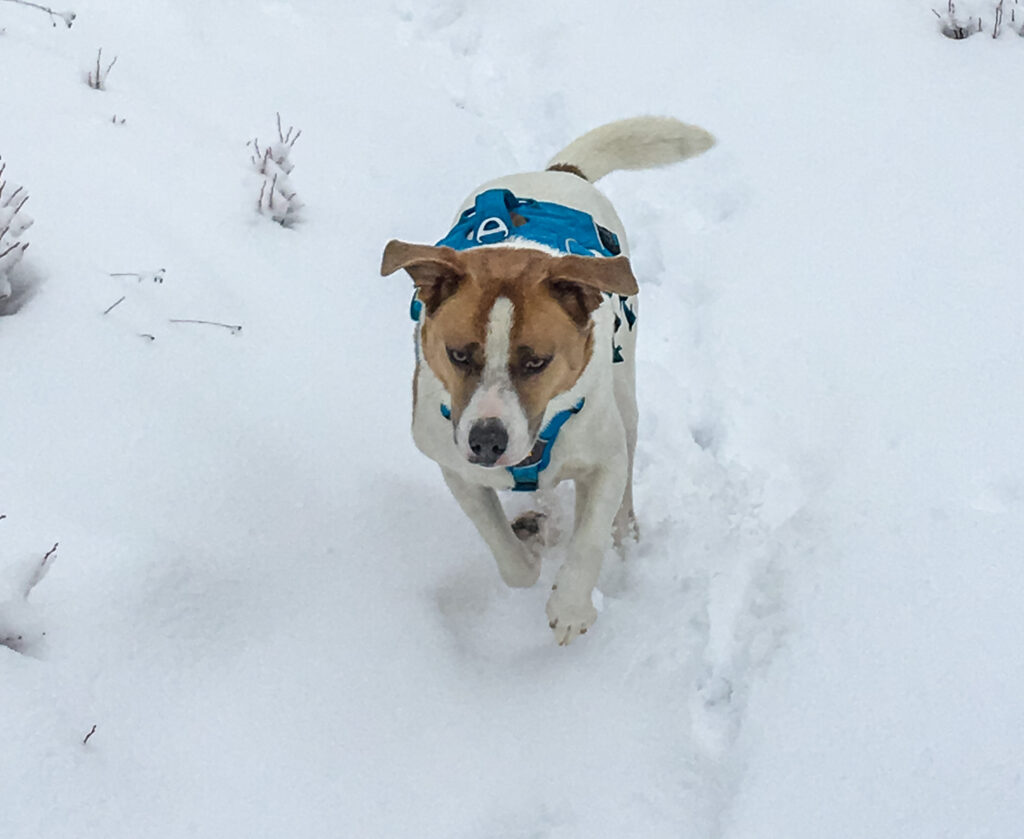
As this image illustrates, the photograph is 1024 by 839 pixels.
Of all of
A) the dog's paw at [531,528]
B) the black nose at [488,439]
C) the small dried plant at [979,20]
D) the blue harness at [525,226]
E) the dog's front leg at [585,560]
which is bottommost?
the dog's paw at [531,528]

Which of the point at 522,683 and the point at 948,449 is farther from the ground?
the point at 948,449

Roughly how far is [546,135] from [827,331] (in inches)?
89.1

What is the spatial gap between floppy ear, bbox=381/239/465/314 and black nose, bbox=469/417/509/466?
39 centimetres

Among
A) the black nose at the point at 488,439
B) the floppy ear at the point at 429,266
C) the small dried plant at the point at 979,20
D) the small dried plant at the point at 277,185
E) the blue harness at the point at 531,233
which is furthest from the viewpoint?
the small dried plant at the point at 979,20

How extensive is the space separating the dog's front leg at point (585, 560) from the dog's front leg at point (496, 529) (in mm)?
229

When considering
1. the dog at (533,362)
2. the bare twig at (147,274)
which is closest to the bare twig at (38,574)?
the dog at (533,362)

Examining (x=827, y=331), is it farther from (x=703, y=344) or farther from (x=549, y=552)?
(x=549, y=552)

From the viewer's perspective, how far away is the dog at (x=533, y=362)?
238 cm

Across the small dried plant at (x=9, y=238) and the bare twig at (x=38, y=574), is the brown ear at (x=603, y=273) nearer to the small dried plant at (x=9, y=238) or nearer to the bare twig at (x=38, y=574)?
the bare twig at (x=38, y=574)

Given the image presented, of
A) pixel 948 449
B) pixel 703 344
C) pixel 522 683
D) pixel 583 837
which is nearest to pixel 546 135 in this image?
pixel 703 344

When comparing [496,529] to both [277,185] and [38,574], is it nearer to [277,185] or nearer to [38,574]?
[38,574]

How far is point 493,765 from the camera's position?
266cm

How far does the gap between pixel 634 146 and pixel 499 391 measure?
Result: 164 centimetres

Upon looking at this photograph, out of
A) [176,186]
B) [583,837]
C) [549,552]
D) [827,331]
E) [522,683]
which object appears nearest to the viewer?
[583,837]
